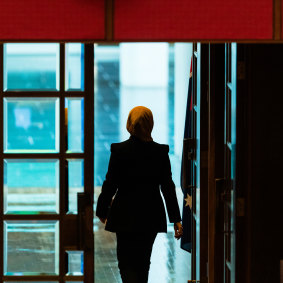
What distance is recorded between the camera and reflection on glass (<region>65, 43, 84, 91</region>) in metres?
3.57

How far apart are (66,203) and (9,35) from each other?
39.8 inches

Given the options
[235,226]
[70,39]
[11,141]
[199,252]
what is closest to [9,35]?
[70,39]

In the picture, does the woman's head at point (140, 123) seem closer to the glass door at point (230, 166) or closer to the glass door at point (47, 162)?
the glass door at point (47, 162)

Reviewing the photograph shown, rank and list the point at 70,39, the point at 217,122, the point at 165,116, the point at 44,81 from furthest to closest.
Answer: the point at 165,116
the point at 217,122
the point at 44,81
the point at 70,39

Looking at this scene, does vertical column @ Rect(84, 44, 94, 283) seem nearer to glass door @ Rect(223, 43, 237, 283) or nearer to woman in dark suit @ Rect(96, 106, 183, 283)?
woman in dark suit @ Rect(96, 106, 183, 283)

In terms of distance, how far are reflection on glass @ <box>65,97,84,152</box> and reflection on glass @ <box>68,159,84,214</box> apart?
0.23ft

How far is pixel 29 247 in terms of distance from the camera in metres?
3.69

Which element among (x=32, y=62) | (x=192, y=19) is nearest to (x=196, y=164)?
(x=32, y=62)

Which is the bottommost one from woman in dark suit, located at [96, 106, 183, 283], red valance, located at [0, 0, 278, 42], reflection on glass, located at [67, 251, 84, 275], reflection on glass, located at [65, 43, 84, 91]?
reflection on glass, located at [67, 251, 84, 275]

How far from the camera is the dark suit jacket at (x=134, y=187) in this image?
3.80m

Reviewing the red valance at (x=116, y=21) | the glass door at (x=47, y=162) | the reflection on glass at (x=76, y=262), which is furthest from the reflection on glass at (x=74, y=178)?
the red valance at (x=116, y=21)

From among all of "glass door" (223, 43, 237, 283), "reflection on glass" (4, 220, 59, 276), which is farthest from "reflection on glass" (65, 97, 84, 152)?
"glass door" (223, 43, 237, 283)

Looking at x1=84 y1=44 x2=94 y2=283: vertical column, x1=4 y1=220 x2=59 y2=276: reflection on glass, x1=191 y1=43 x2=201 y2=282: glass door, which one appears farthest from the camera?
x1=191 y1=43 x2=201 y2=282: glass door

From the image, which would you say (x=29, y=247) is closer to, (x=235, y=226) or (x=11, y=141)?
(x=11, y=141)
